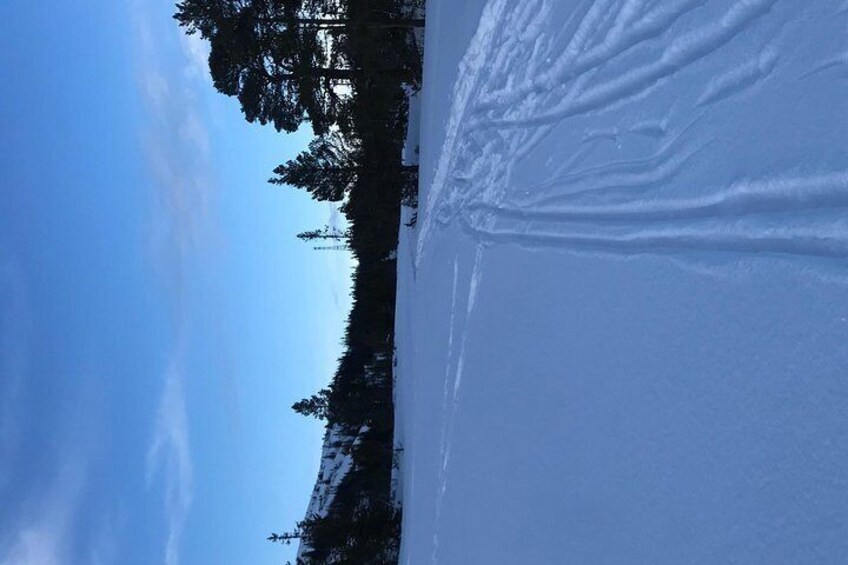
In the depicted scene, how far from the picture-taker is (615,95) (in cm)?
447

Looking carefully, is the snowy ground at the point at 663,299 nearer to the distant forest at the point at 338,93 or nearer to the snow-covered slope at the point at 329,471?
the distant forest at the point at 338,93

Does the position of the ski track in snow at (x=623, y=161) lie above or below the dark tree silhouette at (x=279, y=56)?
below

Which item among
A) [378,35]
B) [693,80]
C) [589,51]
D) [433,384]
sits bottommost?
[433,384]

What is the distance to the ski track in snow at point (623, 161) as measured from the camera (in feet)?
9.11

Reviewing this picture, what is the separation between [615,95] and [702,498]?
8.53 feet

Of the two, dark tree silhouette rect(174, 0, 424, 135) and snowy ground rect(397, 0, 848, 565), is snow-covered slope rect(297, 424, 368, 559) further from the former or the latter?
snowy ground rect(397, 0, 848, 565)

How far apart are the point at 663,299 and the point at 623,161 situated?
1.06m

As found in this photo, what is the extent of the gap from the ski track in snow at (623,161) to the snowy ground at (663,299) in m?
0.02

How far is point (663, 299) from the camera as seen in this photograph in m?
3.43

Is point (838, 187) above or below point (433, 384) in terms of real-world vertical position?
above

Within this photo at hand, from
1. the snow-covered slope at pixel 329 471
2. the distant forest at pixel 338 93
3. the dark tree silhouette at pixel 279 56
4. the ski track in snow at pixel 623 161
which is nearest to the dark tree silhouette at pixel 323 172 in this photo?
the distant forest at pixel 338 93

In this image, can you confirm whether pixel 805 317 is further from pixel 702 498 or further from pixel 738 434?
pixel 702 498

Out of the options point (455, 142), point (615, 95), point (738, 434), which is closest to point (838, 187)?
point (738, 434)

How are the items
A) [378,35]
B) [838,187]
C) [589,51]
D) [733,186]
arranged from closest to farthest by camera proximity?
[838,187] < [733,186] < [589,51] < [378,35]
